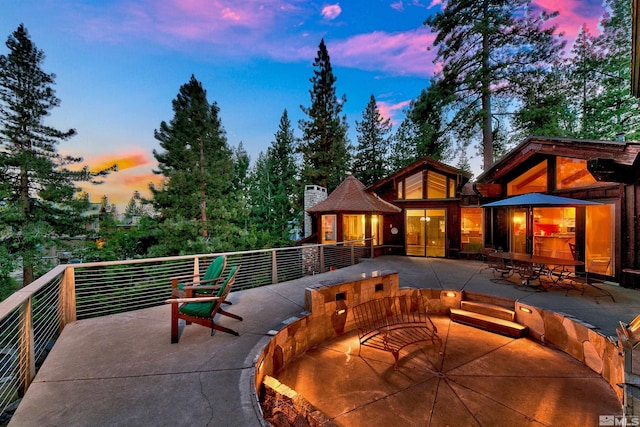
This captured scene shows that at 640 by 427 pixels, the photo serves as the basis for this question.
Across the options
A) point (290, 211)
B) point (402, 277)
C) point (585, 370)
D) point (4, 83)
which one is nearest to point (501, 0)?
point (402, 277)

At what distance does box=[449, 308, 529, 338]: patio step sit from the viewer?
4699 millimetres

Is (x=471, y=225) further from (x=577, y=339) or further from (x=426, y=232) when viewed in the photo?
(x=577, y=339)

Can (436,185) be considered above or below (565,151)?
below

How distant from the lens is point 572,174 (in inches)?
273

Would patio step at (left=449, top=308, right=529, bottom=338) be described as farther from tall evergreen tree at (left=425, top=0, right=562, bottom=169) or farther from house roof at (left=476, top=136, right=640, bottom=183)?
tall evergreen tree at (left=425, top=0, right=562, bottom=169)

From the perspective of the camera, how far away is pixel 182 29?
838 cm

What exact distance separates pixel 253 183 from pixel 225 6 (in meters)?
13.1

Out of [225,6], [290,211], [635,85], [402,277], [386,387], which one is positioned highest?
[225,6]

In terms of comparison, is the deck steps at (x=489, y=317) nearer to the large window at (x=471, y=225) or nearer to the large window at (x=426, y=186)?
the large window at (x=471, y=225)

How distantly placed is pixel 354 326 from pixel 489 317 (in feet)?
9.28

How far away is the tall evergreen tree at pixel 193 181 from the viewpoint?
12484 millimetres

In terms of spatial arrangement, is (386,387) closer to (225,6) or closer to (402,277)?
(402,277)

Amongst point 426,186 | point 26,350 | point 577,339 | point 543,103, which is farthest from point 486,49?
point 26,350

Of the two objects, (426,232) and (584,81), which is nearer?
(426,232)
